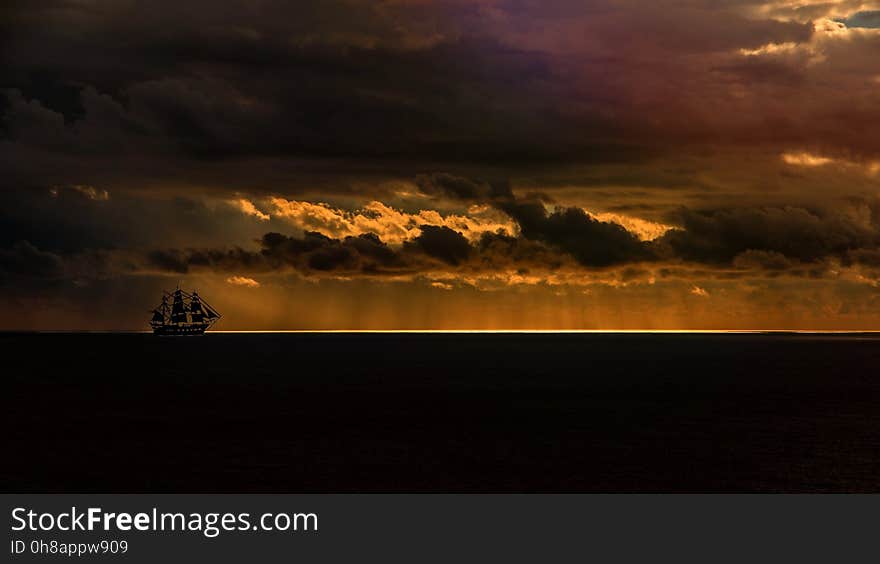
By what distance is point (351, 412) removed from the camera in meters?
109

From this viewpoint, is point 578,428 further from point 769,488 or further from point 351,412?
point 769,488

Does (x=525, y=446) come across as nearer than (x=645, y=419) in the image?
Yes

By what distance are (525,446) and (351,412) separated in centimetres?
3249

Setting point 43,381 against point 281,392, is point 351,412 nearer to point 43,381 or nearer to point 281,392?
point 281,392
